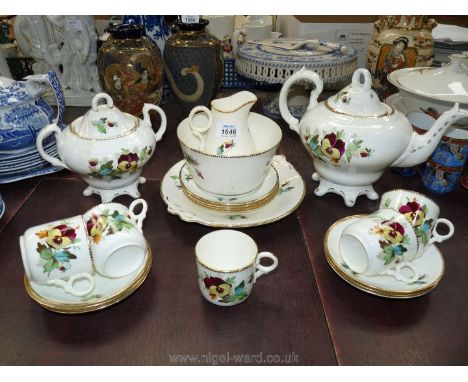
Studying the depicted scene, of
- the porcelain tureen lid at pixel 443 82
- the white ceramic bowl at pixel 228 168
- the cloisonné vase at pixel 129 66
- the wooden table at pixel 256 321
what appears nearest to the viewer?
the wooden table at pixel 256 321

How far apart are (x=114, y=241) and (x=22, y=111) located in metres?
0.60

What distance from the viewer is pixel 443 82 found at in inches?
41.8

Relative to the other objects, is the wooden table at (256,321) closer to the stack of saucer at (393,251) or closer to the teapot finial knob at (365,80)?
the stack of saucer at (393,251)

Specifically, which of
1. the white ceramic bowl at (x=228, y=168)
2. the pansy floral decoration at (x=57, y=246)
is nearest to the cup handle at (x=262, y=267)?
the white ceramic bowl at (x=228, y=168)

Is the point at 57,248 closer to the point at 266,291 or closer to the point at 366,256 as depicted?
the point at 266,291

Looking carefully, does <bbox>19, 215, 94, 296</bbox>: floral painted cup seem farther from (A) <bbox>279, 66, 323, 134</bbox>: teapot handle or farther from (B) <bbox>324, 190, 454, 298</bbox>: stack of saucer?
(A) <bbox>279, 66, 323, 134</bbox>: teapot handle

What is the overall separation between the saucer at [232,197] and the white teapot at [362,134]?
147mm

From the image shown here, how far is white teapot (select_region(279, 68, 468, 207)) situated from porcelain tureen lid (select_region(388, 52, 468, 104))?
11cm

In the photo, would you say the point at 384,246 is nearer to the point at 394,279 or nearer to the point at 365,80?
the point at 394,279

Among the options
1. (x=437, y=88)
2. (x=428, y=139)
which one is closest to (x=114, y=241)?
(x=428, y=139)

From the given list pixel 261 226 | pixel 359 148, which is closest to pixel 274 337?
pixel 261 226

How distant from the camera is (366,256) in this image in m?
0.75

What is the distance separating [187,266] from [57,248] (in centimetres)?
26

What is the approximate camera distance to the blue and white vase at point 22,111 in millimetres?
1060
